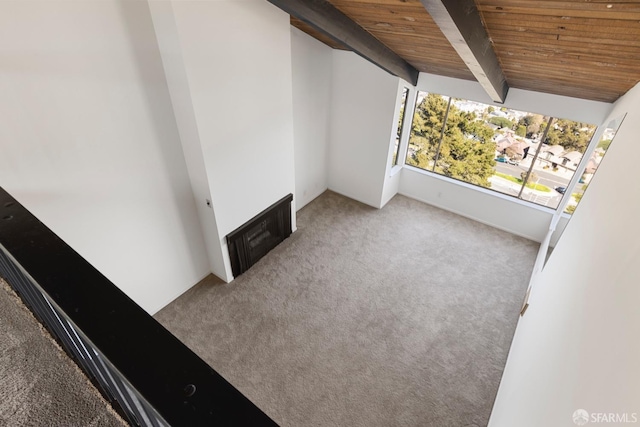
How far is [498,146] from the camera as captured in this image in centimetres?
572

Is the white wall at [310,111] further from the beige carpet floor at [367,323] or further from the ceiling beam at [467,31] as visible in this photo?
the ceiling beam at [467,31]

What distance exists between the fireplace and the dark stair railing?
3323 millimetres

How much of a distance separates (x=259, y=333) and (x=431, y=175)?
4.53 metres

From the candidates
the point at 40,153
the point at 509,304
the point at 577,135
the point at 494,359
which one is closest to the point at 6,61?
the point at 40,153

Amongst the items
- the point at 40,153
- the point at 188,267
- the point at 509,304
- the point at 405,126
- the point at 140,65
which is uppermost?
the point at 140,65

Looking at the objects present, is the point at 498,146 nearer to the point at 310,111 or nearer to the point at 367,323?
the point at 310,111

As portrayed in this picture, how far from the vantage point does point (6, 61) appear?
2.33 metres

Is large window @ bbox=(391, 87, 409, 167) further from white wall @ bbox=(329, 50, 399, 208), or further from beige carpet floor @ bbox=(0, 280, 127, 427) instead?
beige carpet floor @ bbox=(0, 280, 127, 427)

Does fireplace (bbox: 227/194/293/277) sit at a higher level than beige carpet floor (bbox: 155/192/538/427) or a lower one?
higher

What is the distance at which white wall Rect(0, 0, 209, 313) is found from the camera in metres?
2.45

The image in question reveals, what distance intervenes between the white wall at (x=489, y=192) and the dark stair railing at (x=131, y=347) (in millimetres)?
5696

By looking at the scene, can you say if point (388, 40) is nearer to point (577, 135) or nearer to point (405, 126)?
point (405, 126)

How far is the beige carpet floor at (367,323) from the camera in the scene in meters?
3.35

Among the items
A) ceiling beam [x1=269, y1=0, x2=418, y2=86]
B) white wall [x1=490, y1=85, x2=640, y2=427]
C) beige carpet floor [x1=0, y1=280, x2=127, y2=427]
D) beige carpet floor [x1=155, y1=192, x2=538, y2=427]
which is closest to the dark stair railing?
beige carpet floor [x1=0, y1=280, x2=127, y2=427]
